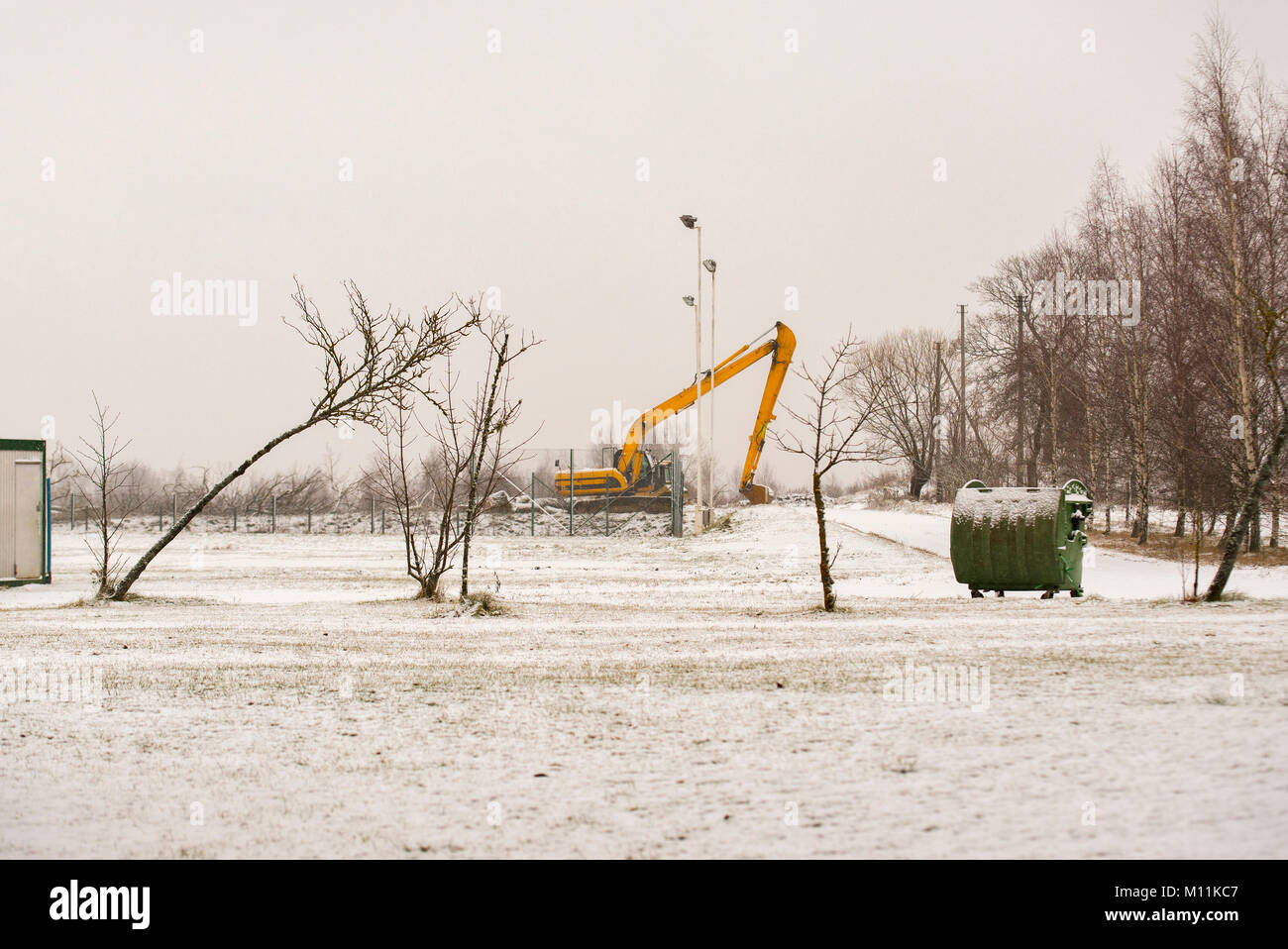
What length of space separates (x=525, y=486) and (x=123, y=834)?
133 feet

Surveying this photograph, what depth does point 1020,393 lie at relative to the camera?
42.2 meters

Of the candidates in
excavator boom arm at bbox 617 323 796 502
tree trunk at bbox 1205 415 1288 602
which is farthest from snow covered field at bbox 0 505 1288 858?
excavator boom arm at bbox 617 323 796 502

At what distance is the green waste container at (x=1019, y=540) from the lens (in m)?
15.1

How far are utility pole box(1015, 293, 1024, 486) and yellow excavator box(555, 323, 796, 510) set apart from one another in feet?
37.5

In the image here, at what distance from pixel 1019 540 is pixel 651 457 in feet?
82.1

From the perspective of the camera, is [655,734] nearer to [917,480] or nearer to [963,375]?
[963,375]

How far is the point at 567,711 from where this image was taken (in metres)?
6.82

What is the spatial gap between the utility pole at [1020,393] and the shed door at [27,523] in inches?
1368

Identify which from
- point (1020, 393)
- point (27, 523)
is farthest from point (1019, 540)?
point (1020, 393)

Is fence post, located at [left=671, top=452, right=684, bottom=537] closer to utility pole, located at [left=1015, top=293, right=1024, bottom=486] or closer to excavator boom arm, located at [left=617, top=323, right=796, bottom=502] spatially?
excavator boom arm, located at [left=617, top=323, right=796, bottom=502]

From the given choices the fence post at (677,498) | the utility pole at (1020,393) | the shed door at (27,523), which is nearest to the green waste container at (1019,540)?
the shed door at (27,523)

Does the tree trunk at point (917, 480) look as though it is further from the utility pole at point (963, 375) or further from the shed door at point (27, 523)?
the shed door at point (27, 523)
